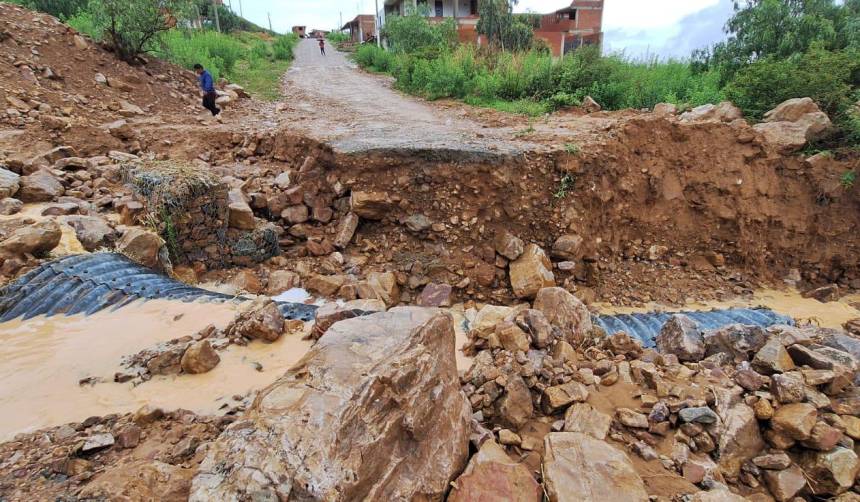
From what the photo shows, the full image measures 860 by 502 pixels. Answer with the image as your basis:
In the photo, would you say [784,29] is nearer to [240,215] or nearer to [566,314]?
[566,314]

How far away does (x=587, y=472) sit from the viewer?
202cm

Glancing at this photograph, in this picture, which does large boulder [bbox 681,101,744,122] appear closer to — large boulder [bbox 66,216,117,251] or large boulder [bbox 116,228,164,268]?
large boulder [bbox 116,228,164,268]

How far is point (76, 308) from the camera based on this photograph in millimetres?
3848

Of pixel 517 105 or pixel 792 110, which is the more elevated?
pixel 517 105

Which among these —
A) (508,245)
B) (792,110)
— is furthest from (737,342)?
(792,110)

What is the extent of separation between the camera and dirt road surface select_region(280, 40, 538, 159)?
6320 millimetres

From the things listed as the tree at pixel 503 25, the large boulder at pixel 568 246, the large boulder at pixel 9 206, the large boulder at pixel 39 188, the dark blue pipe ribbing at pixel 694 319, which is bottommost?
the dark blue pipe ribbing at pixel 694 319

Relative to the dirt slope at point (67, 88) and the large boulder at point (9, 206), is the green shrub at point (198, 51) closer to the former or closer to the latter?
the dirt slope at point (67, 88)

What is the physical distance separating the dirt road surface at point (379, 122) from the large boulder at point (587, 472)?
455 centimetres

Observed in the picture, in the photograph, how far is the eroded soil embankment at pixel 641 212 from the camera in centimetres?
612

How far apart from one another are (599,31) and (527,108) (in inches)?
809

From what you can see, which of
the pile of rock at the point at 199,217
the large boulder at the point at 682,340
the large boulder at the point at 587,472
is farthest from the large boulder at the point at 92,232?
the large boulder at the point at 682,340

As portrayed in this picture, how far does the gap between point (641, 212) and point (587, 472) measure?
556 cm

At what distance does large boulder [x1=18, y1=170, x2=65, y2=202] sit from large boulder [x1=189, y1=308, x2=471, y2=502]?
17.1ft
